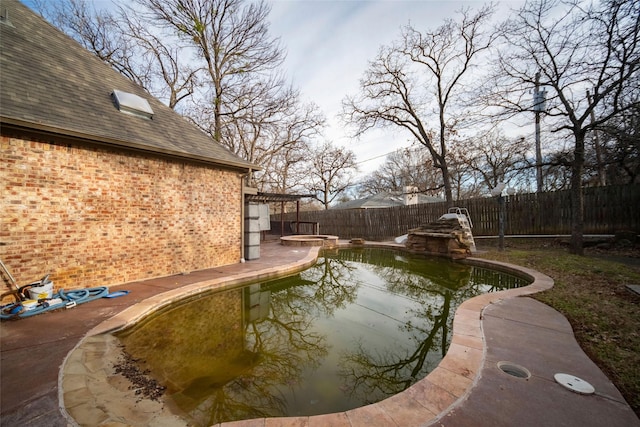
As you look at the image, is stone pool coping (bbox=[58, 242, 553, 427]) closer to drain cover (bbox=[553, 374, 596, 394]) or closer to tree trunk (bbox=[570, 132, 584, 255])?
drain cover (bbox=[553, 374, 596, 394])

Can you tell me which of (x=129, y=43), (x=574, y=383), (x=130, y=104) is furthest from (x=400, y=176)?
(x=574, y=383)

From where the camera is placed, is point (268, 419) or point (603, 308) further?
point (603, 308)

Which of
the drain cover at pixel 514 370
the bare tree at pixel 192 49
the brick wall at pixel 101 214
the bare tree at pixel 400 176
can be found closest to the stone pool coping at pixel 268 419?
the drain cover at pixel 514 370

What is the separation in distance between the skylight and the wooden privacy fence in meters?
11.2

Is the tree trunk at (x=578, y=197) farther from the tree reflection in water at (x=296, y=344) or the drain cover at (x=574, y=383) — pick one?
the drain cover at (x=574, y=383)

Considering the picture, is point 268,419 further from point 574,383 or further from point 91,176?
point 91,176

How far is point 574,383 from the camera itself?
6.10 feet

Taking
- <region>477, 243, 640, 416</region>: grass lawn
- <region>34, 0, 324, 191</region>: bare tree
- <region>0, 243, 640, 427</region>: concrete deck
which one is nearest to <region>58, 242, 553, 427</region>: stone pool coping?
<region>0, 243, 640, 427</region>: concrete deck

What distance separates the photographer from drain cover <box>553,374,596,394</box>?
5.83 ft

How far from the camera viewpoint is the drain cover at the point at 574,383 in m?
1.78

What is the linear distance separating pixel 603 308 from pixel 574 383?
7.68ft

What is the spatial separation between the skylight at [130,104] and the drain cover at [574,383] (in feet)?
26.7

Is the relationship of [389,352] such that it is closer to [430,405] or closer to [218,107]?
[430,405]

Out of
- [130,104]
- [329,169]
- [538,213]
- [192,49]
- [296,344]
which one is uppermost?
[192,49]
